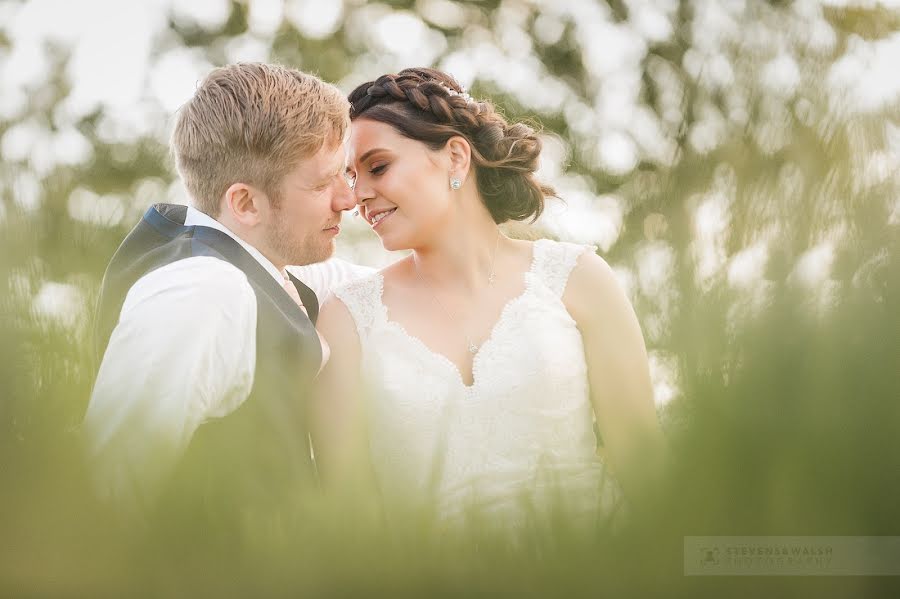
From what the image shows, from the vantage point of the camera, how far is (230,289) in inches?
78.4

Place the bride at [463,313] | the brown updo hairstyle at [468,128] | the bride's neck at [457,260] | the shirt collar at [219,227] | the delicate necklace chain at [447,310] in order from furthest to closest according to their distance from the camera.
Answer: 1. the bride's neck at [457,260]
2. the brown updo hairstyle at [468,128]
3. the delicate necklace chain at [447,310]
4. the bride at [463,313]
5. the shirt collar at [219,227]

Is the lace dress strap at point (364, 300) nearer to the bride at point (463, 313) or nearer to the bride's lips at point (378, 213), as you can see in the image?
the bride at point (463, 313)

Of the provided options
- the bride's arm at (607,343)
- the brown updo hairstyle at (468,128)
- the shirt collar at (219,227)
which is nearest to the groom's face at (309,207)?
the shirt collar at (219,227)

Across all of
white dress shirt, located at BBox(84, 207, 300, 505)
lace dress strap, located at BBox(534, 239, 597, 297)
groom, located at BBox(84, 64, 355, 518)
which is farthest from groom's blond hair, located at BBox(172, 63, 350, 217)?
lace dress strap, located at BBox(534, 239, 597, 297)

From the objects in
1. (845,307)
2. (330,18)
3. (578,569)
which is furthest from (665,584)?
(330,18)

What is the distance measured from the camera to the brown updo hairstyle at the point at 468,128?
10.4 ft

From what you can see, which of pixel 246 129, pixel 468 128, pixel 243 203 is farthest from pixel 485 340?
pixel 246 129

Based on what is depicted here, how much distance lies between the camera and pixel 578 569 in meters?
0.46

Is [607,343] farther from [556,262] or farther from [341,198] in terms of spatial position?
[341,198]

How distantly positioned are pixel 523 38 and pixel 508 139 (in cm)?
665

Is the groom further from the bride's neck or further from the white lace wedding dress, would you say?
the bride's neck

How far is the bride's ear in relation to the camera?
10.7 ft

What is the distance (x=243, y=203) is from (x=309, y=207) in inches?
8.4

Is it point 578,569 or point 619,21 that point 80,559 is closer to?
point 578,569
